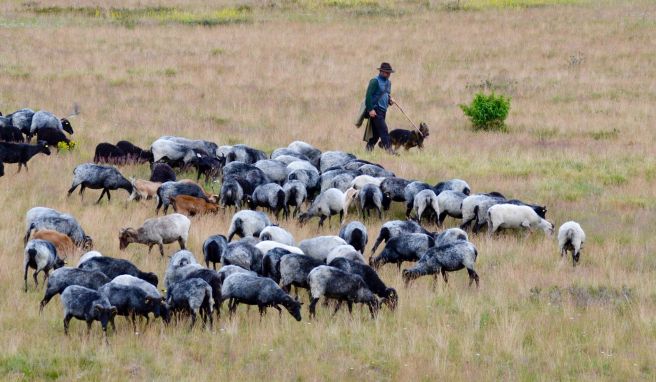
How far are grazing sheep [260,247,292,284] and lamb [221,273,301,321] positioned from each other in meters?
1.04

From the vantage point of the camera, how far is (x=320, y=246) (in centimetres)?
1477

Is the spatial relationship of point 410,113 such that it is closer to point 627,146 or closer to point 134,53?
point 627,146

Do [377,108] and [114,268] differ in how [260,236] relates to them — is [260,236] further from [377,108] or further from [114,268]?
[377,108]

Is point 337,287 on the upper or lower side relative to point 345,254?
lower

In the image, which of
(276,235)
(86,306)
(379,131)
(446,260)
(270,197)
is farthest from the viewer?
(379,131)

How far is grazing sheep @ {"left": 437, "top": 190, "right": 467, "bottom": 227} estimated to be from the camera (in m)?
18.0

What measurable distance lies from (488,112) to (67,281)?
697 inches

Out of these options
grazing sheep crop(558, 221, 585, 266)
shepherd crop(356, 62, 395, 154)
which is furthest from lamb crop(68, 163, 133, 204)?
grazing sheep crop(558, 221, 585, 266)

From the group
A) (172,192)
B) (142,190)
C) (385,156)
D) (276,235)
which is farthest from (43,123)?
(276,235)

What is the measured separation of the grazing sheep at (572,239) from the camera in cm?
1531

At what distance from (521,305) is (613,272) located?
2.25 m

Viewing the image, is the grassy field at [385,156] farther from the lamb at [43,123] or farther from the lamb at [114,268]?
the lamb at [114,268]

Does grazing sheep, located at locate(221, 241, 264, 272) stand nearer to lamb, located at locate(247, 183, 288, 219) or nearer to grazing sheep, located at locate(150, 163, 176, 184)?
lamb, located at locate(247, 183, 288, 219)

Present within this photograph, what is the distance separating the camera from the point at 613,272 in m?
14.6
